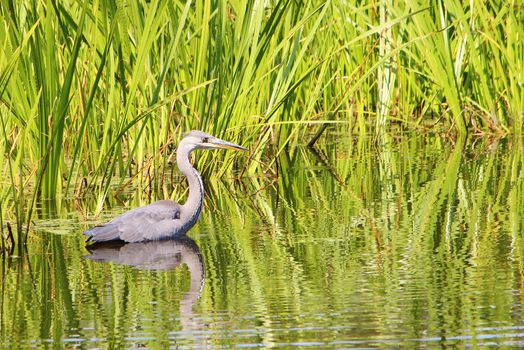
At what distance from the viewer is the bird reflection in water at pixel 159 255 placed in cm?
564

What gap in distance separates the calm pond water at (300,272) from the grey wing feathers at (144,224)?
0.22 feet

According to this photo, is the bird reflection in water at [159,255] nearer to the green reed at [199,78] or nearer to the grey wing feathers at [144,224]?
the grey wing feathers at [144,224]

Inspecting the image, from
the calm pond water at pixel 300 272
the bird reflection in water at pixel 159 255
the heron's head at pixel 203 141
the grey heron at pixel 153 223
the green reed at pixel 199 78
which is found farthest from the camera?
the heron's head at pixel 203 141

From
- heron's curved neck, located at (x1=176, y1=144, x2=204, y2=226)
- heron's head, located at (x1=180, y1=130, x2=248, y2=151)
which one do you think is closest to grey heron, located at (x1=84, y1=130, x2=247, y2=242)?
heron's curved neck, located at (x1=176, y1=144, x2=204, y2=226)

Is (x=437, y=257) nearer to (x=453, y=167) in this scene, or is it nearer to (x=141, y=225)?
(x=141, y=225)

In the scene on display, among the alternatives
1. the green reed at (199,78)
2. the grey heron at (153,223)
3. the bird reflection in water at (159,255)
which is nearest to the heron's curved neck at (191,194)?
the grey heron at (153,223)

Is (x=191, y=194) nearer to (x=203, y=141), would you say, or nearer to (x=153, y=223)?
(x=153, y=223)

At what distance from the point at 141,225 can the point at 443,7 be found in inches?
185

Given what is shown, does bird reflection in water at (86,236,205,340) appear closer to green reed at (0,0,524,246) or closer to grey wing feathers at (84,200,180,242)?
grey wing feathers at (84,200,180,242)

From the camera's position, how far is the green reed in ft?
23.0

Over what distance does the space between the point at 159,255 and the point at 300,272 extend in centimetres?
104

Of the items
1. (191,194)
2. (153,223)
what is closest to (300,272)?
(153,223)

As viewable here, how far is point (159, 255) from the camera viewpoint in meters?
6.24

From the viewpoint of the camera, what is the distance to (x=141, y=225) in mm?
6566
